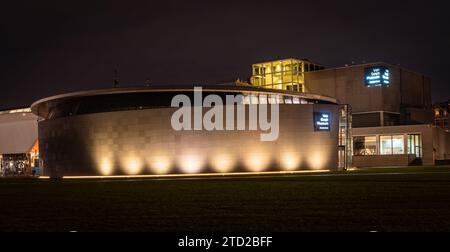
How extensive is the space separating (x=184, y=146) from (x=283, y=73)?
55359mm

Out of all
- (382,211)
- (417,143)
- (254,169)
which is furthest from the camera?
(417,143)

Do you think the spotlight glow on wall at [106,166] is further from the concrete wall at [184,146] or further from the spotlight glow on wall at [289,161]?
the spotlight glow on wall at [289,161]

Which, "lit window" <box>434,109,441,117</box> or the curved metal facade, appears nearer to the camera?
the curved metal facade

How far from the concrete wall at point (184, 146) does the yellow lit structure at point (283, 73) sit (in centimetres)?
4642

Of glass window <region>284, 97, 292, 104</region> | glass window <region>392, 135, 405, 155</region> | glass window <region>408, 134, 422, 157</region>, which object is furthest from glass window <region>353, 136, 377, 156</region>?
glass window <region>284, 97, 292, 104</region>

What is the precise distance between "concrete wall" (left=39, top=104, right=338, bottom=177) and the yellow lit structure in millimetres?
46418

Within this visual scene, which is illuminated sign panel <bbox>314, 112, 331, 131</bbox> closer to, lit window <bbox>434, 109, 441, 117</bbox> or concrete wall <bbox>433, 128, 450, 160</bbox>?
concrete wall <bbox>433, 128, 450, 160</bbox>

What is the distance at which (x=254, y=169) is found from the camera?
178ft

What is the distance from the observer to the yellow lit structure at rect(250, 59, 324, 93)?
104812 millimetres

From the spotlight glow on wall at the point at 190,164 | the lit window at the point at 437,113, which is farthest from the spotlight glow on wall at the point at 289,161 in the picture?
the lit window at the point at 437,113

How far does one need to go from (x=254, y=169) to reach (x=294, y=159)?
4110 millimetres

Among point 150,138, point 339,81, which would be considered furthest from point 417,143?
point 150,138

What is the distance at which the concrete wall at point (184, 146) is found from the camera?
54125 millimetres
